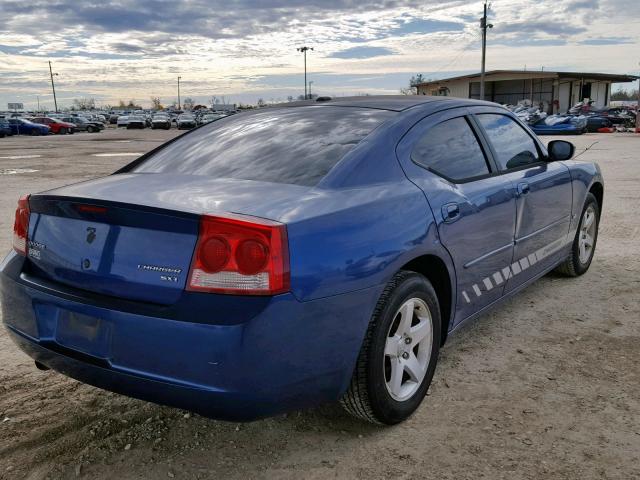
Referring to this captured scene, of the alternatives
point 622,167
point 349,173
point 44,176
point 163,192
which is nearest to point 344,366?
point 349,173

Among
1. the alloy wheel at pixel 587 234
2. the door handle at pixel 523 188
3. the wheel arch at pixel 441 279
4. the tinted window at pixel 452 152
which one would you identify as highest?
the tinted window at pixel 452 152

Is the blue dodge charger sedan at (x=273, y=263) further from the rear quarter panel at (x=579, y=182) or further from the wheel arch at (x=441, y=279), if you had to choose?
the rear quarter panel at (x=579, y=182)

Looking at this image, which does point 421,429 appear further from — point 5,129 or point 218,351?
point 5,129

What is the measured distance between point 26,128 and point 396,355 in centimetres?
4696

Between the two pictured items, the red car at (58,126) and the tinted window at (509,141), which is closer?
the tinted window at (509,141)

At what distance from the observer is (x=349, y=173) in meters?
2.72

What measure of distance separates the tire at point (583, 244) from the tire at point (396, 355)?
8.21ft

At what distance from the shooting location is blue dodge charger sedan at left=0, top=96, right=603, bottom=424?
221 centimetres

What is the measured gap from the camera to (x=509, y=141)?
13.5 feet

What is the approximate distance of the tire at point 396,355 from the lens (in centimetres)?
260

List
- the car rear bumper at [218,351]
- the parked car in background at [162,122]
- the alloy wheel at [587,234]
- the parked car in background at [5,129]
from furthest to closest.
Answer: the parked car in background at [162,122]
the parked car in background at [5,129]
the alloy wheel at [587,234]
the car rear bumper at [218,351]

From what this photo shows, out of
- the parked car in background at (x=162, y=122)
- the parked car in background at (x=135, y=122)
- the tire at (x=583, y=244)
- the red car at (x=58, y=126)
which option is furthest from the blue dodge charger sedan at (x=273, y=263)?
the parked car in background at (x=135, y=122)

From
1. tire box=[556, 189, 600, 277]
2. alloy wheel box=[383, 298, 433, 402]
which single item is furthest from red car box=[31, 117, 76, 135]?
alloy wheel box=[383, 298, 433, 402]

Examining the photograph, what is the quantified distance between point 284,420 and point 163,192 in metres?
1.25
